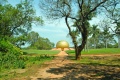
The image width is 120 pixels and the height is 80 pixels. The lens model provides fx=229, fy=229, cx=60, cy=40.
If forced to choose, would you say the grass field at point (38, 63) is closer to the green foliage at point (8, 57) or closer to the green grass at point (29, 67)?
the green grass at point (29, 67)

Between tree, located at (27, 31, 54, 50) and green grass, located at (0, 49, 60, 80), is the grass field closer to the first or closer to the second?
green grass, located at (0, 49, 60, 80)

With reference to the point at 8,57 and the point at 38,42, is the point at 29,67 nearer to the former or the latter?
the point at 8,57

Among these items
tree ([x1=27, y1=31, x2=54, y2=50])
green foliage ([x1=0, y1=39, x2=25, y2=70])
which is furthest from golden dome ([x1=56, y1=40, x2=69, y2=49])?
green foliage ([x1=0, y1=39, x2=25, y2=70])

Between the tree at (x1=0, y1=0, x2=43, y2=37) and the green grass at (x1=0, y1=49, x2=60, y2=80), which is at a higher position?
the tree at (x1=0, y1=0, x2=43, y2=37)

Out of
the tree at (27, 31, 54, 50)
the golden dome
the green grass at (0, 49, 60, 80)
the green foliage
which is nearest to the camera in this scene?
the green grass at (0, 49, 60, 80)

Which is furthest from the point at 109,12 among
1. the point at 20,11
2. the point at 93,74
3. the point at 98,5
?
the point at 20,11

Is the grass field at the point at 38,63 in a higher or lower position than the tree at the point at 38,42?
lower

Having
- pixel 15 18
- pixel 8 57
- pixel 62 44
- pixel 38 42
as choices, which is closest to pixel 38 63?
pixel 8 57

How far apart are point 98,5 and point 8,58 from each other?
11103 millimetres

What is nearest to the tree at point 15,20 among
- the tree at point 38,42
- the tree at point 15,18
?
the tree at point 15,18

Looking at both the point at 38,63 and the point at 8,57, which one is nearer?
the point at 8,57

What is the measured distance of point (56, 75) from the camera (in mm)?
14984

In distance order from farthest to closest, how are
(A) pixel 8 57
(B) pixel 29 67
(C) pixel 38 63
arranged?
(C) pixel 38 63 → (A) pixel 8 57 → (B) pixel 29 67

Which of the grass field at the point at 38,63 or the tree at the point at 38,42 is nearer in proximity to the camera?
the grass field at the point at 38,63
